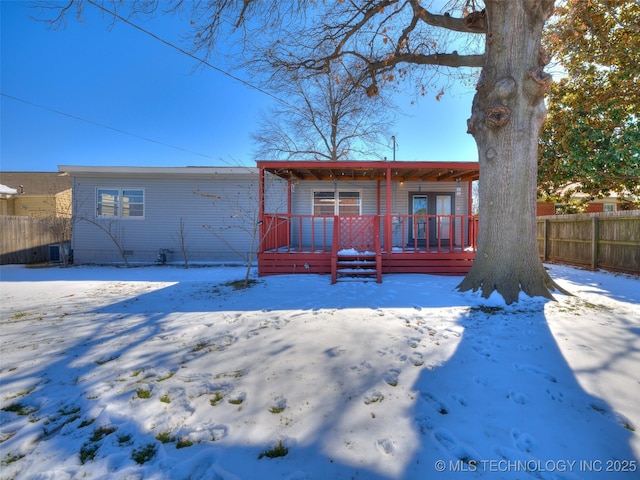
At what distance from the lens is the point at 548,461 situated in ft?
5.78

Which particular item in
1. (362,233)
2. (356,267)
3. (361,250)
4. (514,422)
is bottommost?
(514,422)

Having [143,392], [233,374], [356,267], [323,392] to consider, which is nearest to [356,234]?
[356,267]

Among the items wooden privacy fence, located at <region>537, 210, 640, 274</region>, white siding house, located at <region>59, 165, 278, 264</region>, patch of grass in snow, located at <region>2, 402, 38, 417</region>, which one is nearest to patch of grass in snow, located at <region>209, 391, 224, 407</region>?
patch of grass in snow, located at <region>2, 402, 38, 417</region>

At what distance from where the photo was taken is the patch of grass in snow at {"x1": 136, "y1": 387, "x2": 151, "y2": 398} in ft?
7.81

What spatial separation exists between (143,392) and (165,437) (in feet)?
2.11

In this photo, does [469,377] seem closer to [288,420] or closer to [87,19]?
[288,420]

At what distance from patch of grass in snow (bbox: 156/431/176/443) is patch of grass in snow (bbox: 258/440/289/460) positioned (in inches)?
22.4

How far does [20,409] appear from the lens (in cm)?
223

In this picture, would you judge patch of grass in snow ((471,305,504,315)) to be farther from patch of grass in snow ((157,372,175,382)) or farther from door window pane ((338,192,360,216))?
door window pane ((338,192,360,216))

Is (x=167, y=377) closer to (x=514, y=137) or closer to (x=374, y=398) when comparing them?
(x=374, y=398)

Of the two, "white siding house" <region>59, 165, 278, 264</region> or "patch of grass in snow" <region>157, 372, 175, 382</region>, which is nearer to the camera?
"patch of grass in snow" <region>157, 372, 175, 382</region>

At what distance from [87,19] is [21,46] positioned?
5.05 m

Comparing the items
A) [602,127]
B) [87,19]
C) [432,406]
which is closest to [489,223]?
[432,406]

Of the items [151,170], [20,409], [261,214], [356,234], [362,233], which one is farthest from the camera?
[151,170]
